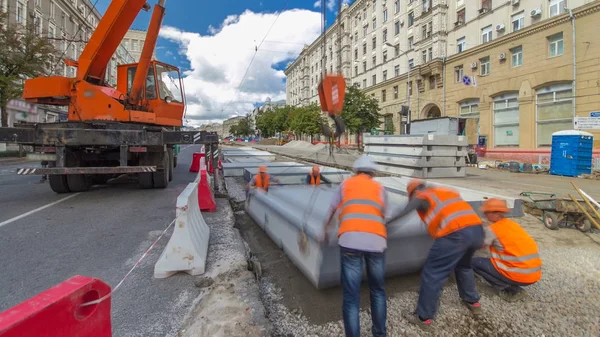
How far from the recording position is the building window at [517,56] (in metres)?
20.8

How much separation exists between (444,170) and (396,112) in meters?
23.8

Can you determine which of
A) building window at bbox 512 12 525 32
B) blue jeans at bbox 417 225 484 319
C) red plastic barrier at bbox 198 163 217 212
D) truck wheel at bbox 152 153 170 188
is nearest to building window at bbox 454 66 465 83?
building window at bbox 512 12 525 32

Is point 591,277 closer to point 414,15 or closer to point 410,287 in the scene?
point 410,287

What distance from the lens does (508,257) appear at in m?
2.92

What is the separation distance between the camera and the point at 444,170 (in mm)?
11914

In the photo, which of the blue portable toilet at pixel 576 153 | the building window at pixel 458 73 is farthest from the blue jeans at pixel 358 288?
the building window at pixel 458 73

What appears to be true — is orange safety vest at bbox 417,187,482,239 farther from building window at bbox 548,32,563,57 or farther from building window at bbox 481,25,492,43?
building window at bbox 481,25,492,43

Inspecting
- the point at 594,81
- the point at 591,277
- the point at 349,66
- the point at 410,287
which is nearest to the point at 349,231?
the point at 410,287

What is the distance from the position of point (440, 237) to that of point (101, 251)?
4.06 metres

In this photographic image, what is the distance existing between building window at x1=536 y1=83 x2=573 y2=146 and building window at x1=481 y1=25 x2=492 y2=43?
596cm

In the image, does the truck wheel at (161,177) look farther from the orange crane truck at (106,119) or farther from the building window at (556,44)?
the building window at (556,44)

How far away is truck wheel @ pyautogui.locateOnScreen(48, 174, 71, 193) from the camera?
24.3ft

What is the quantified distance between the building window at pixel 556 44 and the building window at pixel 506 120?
3.13 metres

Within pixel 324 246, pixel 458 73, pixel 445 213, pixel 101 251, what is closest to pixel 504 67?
pixel 458 73
